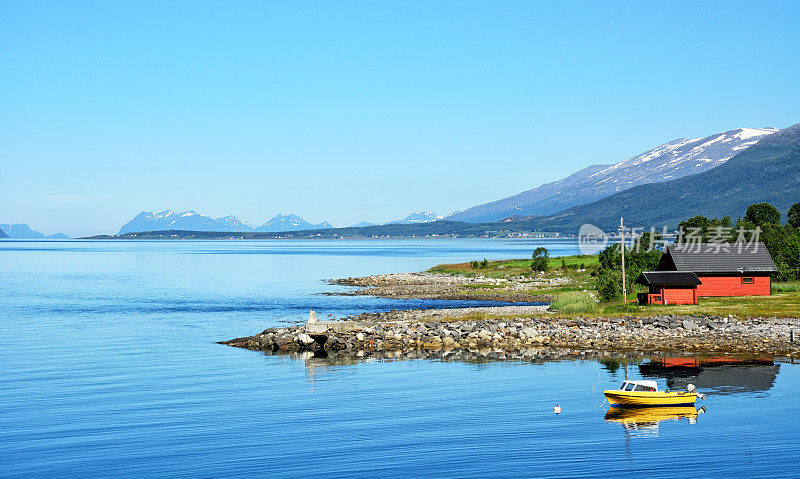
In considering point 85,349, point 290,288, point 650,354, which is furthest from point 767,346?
point 290,288

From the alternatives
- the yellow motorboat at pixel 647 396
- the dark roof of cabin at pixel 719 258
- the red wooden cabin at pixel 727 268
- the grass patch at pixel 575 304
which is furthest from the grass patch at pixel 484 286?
the yellow motorboat at pixel 647 396

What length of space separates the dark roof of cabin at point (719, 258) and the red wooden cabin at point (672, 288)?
226cm

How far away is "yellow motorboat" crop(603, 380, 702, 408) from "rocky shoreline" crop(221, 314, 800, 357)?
14.4 m

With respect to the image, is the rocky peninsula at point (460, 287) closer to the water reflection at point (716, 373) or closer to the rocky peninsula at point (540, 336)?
the rocky peninsula at point (540, 336)

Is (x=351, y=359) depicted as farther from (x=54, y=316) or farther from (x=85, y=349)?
(x=54, y=316)

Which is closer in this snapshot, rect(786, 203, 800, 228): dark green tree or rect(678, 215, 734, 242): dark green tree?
rect(678, 215, 734, 242): dark green tree

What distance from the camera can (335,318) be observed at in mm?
65938

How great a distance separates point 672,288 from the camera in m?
58.7

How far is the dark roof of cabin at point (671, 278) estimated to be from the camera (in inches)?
2296

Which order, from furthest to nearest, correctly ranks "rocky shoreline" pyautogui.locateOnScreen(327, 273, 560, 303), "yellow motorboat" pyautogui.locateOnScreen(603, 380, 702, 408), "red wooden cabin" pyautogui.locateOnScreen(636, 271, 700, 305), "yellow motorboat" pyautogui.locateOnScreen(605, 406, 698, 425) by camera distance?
"rocky shoreline" pyautogui.locateOnScreen(327, 273, 560, 303) < "red wooden cabin" pyautogui.locateOnScreen(636, 271, 700, 305) < "yellow motorboat" pyautogui.locateOnScreen(603, 380, 702, 408) < "yellow motorboat" pyautogui.locateOnScreen(605, 406, 698, 425)

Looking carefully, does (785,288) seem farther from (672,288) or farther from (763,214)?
A: (763,214)

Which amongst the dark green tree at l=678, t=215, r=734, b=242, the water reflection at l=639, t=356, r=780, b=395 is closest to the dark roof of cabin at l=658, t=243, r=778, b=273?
the water reflection at l=639, t=356, r=780, b=395

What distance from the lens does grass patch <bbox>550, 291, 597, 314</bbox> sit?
5825 cm

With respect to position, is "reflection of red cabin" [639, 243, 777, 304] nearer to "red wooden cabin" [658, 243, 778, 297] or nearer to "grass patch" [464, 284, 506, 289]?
"red wooden cabin" [658, 243, 778, 297]
